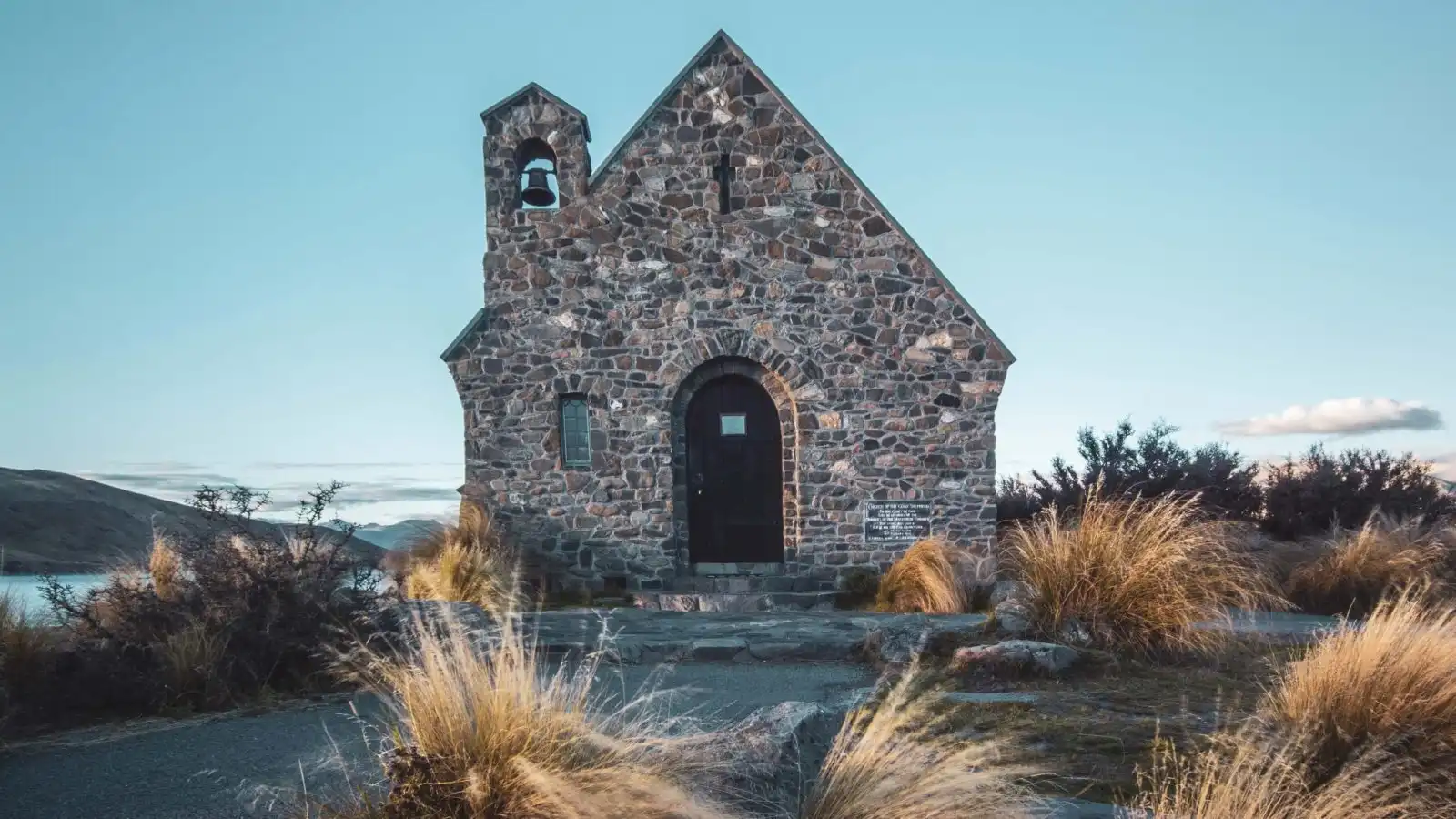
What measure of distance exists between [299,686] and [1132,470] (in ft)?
43.1

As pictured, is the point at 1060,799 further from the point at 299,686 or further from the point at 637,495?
the point at 637,495

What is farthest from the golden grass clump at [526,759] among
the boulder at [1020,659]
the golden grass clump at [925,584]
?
the golden grass clump at [925,584]

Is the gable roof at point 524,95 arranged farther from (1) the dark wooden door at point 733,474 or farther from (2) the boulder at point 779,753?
(2) the boulder at point 779,753

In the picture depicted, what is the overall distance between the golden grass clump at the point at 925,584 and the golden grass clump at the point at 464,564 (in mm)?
4337

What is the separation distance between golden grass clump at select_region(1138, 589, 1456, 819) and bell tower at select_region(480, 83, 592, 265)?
10671 millimetres

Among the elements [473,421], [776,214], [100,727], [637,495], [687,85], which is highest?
[687,85]

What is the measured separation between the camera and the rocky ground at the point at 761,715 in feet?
13.6

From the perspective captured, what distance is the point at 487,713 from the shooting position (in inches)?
→ 134

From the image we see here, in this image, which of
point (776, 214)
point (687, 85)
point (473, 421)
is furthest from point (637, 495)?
point (687, 85)

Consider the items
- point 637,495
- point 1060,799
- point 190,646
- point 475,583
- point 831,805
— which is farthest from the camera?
point 637,495

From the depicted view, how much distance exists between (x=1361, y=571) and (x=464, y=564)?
9819mm

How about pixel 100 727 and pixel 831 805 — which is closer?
pixel 831 805

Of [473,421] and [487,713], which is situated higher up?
[473,421]

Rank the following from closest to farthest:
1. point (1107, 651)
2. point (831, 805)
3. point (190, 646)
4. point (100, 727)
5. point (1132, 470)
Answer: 1. point (831, 805)
2. point (100, 727)
3. point (190, 646)
4. point (1107, 651)
5. point (1132, 470)
